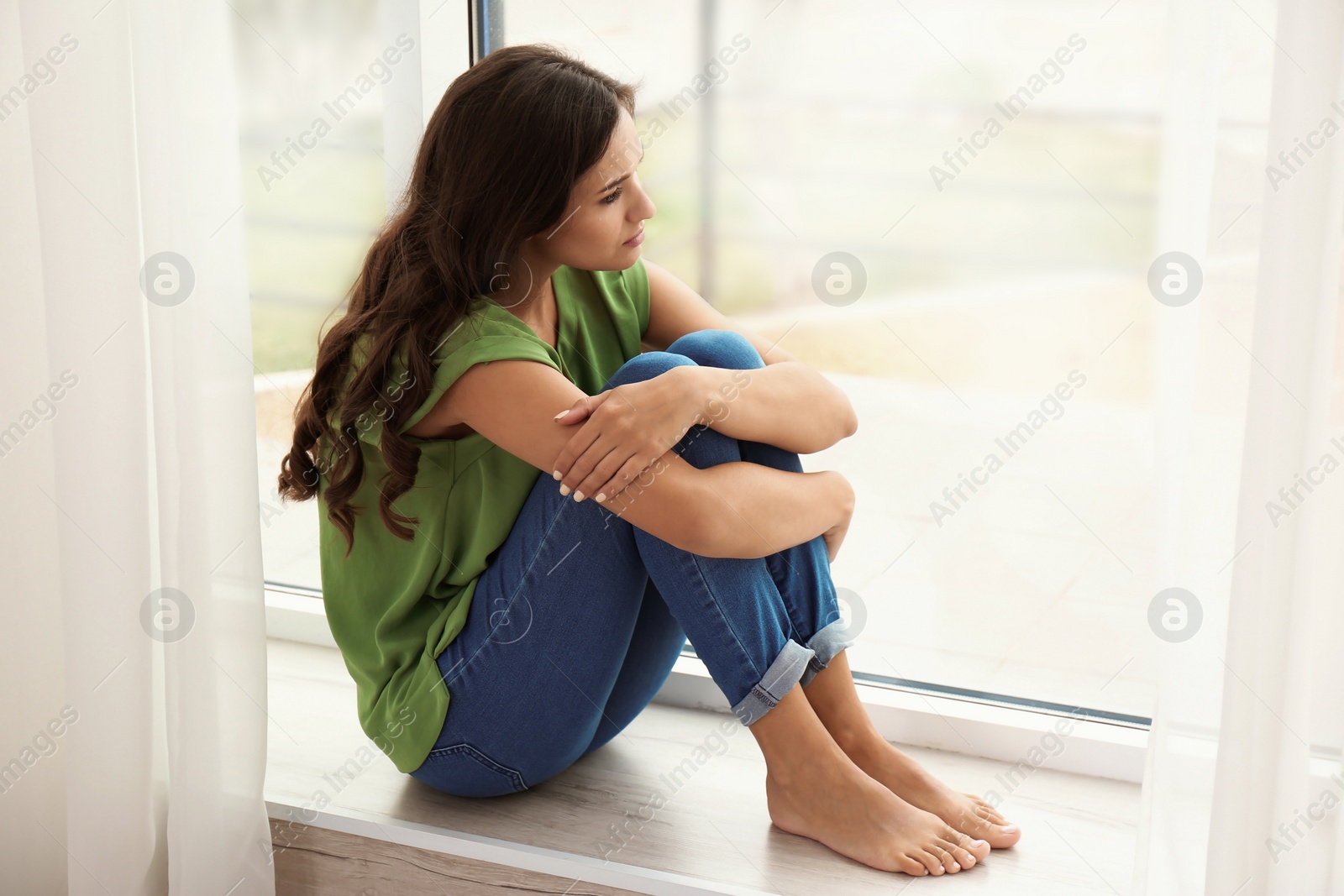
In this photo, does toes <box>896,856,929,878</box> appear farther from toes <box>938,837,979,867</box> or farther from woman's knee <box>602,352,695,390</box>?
woman's knee <box>602,352,695,390</box>

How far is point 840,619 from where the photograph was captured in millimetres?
1225

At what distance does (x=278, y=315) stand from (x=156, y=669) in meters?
0.60

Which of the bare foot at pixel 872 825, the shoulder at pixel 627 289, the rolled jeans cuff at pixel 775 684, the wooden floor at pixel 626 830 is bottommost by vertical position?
the wooden floor at pixel 626 830

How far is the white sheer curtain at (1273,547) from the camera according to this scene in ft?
2.87

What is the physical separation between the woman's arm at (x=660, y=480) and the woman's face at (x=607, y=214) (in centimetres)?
14

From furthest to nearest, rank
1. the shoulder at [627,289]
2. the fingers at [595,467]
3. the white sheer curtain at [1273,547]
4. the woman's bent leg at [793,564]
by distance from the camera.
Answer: the shoulder at [627,289] < the woman's bent leg at [793,564] < the fingers at [595,467] < the white sheer curtain at [1273,547]

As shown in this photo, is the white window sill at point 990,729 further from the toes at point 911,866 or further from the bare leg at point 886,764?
the toes at point 911,866

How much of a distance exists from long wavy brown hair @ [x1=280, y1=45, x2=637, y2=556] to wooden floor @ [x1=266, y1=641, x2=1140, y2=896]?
36 centimetres

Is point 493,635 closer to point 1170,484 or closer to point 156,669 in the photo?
point 156,669

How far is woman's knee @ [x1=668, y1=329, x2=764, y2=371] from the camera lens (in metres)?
1.18

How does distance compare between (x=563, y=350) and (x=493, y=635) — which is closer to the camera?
(x=493, y=635)

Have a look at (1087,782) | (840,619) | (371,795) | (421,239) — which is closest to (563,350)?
(421,239)

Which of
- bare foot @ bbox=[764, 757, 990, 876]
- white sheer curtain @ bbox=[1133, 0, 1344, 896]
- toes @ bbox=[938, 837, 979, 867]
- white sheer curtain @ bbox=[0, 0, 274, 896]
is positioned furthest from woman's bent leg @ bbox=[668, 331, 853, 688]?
white sheer curtain @ bbox=[0, 0, 274, 896]

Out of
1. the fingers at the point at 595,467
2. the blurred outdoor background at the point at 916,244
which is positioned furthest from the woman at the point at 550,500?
the blurred outdoor background at the point at 916,244
